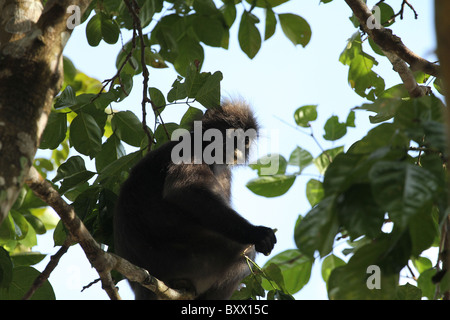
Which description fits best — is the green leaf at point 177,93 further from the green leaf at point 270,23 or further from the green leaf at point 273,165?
the green leaf at point 270,23

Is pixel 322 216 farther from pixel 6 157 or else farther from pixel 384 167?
pixel 6 157

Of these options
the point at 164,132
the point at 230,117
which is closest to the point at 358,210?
the point at 164,132

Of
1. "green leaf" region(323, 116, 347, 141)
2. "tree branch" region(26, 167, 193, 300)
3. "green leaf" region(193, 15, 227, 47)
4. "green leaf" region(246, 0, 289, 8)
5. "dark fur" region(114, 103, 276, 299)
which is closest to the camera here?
"tree branch" region(26, 167, 193, 300)

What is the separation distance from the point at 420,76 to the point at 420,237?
85.2 inches

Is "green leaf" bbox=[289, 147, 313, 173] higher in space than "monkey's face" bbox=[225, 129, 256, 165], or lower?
lower

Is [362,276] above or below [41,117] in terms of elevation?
below

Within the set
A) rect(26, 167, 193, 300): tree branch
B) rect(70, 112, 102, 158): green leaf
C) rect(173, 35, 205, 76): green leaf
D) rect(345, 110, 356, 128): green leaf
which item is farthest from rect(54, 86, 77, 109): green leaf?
rect(345, 110, 356, 128): green leaf

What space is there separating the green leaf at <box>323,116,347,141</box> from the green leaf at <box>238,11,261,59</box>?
37.3 inches

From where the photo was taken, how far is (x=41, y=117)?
1.73m

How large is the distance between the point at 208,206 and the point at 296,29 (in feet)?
4.60

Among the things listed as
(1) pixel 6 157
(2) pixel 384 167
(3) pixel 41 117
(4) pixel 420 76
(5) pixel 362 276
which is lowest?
(5) pixel 362 276

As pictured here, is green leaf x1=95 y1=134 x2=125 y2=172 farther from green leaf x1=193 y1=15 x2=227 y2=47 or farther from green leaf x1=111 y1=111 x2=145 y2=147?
green leaf x1=193 y1=15 x2=227 y2=47

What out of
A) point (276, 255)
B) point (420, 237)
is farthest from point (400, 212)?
point (276, 255)

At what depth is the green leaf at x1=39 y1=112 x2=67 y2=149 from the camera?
3.21 m
